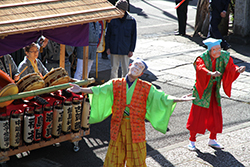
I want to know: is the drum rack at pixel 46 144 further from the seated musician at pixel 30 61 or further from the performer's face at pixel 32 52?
the performer's face at pixel 32 52

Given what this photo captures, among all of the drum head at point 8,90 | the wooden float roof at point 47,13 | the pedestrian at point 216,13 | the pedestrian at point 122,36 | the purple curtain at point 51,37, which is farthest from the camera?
the pedestrian at point 216,13

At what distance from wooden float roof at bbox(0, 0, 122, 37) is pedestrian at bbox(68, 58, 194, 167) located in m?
1.23

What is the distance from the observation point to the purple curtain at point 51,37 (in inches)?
204

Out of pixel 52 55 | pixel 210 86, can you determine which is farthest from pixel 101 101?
pixel 52 55

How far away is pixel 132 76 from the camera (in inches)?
187

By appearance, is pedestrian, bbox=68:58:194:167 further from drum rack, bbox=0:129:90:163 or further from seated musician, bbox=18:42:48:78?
seated musician, bbox=18:42:48:78

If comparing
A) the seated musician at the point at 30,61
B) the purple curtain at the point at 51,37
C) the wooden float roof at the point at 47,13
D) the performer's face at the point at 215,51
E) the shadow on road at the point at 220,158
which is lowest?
the shadow on road at the point at 220,158

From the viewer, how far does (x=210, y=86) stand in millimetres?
6027

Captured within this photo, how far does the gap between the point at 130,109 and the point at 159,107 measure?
392 mm

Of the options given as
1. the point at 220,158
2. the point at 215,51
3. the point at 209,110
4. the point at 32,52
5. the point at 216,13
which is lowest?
the point at 220,158

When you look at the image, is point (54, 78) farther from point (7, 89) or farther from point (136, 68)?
point (136, 68)

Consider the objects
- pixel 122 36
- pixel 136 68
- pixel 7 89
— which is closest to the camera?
pixel 136 68

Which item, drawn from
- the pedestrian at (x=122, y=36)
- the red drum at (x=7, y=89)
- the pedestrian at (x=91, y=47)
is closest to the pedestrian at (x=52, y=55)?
the pedestrian at (x=91, y=47)

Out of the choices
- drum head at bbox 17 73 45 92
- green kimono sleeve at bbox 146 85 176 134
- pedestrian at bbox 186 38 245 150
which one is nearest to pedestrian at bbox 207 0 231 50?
pedestrian at bbox 186 38 245 150
